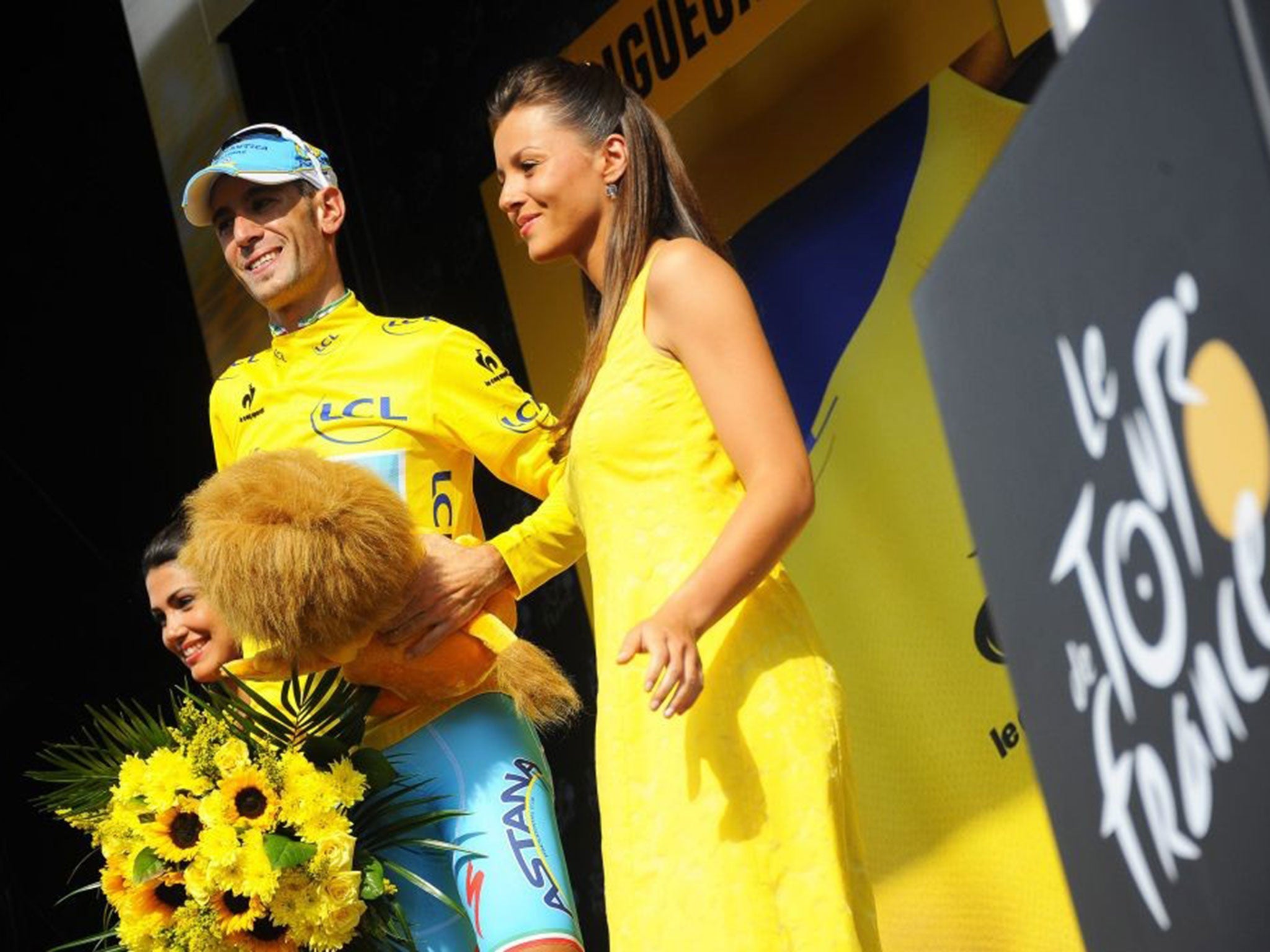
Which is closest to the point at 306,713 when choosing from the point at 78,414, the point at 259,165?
the point at 259,165

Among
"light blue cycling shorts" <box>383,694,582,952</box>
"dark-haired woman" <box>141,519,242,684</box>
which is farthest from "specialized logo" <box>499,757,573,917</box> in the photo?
"dark-haired woman" <box>141,519,242,684</box>

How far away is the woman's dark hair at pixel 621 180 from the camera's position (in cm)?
220

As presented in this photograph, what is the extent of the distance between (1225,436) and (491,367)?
227 cm

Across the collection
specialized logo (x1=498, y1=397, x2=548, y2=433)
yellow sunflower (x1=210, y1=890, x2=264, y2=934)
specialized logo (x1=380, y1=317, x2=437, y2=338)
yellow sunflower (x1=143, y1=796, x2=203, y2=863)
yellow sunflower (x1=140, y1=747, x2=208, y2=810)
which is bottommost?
yellow sunflower (x1=210, y1=890, x2=264, y2=934)

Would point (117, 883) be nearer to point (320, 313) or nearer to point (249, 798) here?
point (249, 798)

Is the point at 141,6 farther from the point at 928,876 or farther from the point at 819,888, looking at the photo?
the point at 819,888

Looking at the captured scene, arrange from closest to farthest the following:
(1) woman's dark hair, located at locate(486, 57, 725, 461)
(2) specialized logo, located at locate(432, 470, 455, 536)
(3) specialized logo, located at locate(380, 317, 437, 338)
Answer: (1) woman's dark hair, located at locate(486, 57, 725, 461) → (2) specialized logo, located at locate(432, 470, 455, 536) → (3) specialized logo, located at locate(380, 317, 437, 338)

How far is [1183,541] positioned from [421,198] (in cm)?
359

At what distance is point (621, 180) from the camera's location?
89.3 inches

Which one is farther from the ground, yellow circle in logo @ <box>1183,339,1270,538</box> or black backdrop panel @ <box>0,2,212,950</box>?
black backdrop panel @ <box>0,2,212,950</box>

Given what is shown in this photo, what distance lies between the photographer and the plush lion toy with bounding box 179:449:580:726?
7.83 feet

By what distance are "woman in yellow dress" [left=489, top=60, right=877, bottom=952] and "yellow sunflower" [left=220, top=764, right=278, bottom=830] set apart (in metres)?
0.61

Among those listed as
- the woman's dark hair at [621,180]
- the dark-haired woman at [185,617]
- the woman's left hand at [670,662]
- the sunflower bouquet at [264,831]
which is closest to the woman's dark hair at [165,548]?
the dark-haired woman at [185,617]

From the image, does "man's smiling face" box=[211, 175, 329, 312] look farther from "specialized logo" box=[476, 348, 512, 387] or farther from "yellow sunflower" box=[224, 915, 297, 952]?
"yellow sunflower" box=[224, 915, 297, 952]
